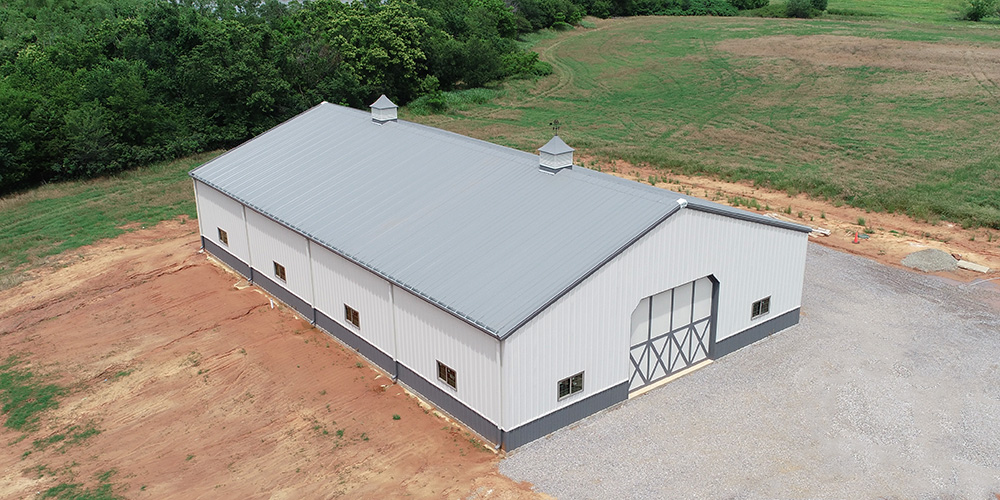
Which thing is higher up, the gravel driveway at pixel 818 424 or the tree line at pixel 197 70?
the tree line at pixel 197 70

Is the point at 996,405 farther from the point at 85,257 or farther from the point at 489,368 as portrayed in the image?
the point at 85,257

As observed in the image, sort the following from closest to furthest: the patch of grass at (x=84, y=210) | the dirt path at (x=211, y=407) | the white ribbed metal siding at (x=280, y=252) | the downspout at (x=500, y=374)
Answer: the downspout at (x=500, y=374), the dirt path at (x=211, y=407), the white ribbed metal siding at (x=280, y=252), the patch of grass at (x=84, y=210)

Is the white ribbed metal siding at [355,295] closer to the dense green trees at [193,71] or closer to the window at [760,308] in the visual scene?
the window at [760,308]

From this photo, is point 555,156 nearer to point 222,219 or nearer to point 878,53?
point 222,219

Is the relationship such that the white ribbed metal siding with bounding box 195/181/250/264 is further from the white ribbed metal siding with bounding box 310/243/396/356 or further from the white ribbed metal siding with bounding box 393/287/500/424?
the white ribbed metal siding with bounding box 393/287/500/424

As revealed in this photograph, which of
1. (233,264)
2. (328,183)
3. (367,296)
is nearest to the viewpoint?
(367,296)

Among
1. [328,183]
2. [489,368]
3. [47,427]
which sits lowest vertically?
[47,427]

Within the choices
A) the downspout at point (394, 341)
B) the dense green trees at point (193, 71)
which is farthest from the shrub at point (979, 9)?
the downspout at point (394, 341)

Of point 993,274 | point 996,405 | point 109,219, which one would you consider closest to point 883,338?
point 996,405
